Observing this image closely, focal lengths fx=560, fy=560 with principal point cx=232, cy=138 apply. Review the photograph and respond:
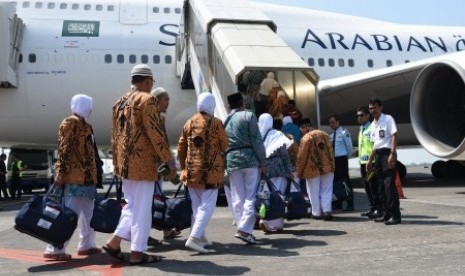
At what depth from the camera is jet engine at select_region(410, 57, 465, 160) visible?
786cm

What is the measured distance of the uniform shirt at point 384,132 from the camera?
5.57 m

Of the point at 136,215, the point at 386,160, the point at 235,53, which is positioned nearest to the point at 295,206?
the point at 386,160

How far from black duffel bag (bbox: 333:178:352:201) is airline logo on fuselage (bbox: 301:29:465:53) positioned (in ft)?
20.7

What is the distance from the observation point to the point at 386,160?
18.2ft

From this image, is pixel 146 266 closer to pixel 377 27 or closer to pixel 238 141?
pixel 238 141

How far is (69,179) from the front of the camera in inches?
173

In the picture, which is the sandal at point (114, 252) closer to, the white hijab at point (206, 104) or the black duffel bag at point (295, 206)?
the white hijab at point (206, 104)

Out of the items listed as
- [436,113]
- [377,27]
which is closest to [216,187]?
[436,113]

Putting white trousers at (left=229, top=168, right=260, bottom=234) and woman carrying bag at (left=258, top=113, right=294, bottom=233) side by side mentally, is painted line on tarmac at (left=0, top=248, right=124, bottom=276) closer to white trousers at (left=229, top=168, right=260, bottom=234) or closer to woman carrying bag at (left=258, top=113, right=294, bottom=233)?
white trousers at (left=229, top=168, right=260, bottom=234)

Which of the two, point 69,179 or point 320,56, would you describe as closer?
point 69,179

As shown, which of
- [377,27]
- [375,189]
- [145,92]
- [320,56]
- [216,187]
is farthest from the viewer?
[377,27]

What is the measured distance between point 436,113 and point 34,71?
763cm

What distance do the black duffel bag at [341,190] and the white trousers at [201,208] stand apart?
9.24 ft

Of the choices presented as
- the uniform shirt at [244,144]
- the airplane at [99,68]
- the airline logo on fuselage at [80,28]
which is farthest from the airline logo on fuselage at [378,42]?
the uniform shirt at [244,144]
